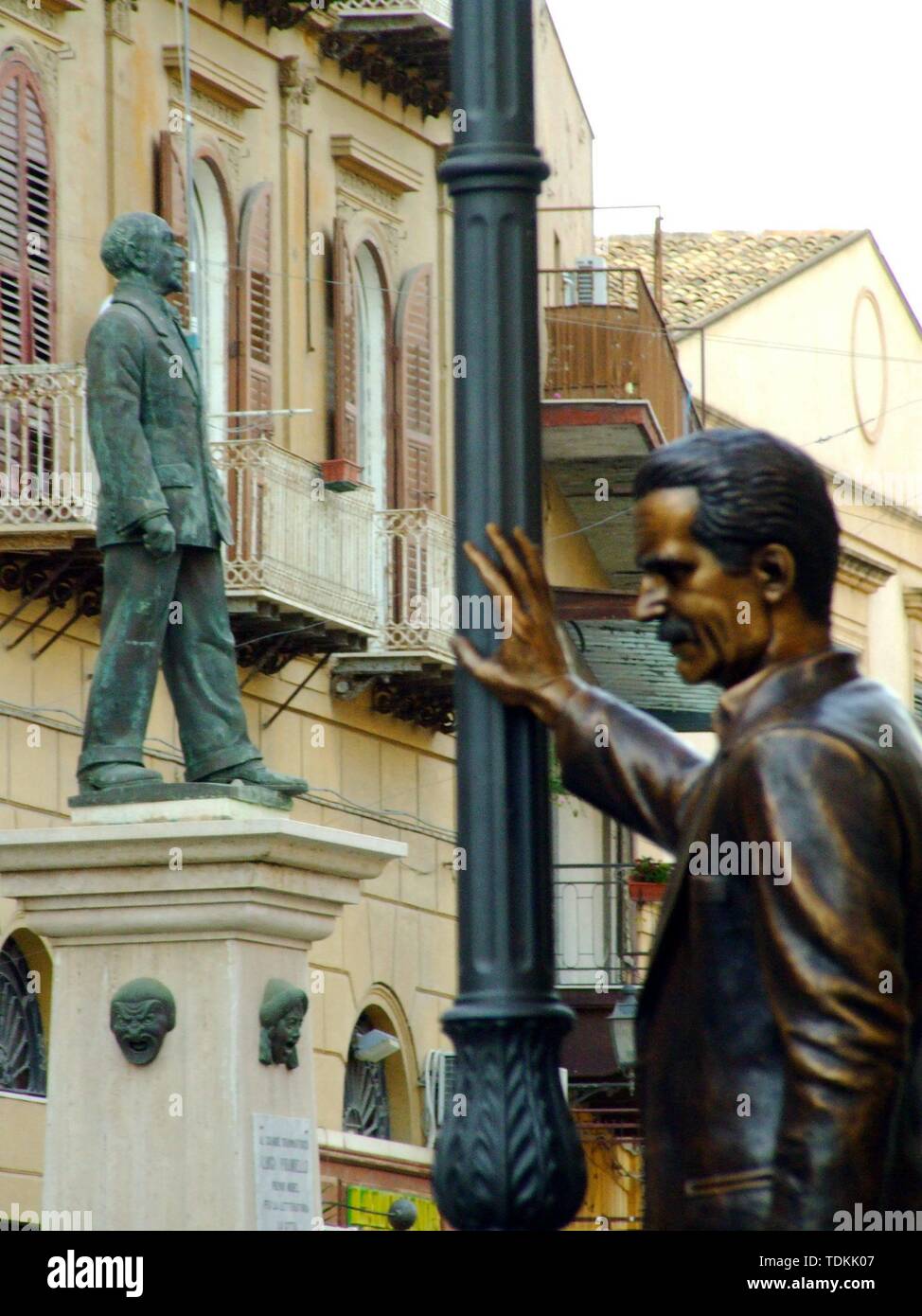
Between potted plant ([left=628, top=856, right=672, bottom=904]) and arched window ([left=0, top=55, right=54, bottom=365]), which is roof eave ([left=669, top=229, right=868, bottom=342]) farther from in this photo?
arched window ([left=0, top=55, right=54, bottom=365])

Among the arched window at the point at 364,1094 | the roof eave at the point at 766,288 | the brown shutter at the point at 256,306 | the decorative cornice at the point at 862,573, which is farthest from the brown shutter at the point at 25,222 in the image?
the decorative cornice at the point at 862,573

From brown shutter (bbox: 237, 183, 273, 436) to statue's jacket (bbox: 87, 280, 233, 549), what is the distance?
419 inches

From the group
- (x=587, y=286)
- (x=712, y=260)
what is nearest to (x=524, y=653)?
(x=587, y=286)

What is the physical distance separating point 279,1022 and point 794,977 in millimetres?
7012

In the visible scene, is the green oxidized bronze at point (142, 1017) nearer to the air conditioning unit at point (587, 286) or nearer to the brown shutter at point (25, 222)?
the brown shutter at point (25, 222)

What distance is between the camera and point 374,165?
23.8m

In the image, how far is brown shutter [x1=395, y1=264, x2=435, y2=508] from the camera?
2398 cm

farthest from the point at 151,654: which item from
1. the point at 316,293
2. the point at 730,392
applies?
the point at 730,392

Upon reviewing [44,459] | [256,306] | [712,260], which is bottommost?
[44,459]

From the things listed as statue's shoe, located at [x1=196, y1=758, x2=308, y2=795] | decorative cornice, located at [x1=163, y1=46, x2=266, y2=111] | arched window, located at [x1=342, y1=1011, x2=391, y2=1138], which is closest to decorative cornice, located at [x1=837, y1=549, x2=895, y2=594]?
arched window, located at [x1=342, y1=1011, x2=391, y2=1138]

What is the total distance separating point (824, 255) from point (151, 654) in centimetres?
2659

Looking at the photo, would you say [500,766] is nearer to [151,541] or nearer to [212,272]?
[151,541]

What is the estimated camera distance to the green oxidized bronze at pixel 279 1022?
10328 mm

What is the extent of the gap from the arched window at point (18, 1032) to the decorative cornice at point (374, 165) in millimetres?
7449
